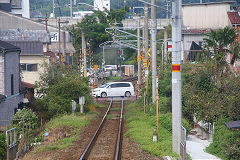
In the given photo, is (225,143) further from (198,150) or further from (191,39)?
(191,39)

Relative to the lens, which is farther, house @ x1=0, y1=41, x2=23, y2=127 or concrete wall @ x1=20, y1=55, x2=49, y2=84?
concrete wall @ x1=20, y1=55, x2=49, y2=84

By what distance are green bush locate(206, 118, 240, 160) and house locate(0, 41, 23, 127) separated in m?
10.6

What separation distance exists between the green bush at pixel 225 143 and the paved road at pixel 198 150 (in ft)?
1.51

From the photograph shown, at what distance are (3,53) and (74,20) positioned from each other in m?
59.9

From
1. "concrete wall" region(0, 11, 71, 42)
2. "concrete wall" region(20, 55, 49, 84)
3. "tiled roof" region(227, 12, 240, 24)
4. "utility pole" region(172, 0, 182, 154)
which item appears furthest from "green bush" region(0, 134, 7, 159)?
"concrete wall" region(0, 11, 71, 42)

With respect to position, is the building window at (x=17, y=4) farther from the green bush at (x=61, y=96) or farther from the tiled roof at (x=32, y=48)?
the green bush at (x=61, y=96)

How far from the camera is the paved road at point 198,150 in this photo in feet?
51.0

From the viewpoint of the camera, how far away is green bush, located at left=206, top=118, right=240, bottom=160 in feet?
52.3

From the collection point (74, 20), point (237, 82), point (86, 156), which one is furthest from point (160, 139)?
point (74, 20)

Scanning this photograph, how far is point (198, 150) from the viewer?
17.0 metres

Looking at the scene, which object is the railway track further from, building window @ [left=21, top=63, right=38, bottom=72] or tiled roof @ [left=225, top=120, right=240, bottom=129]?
building window @ [left=21, top=63, right=38, bottom=72]

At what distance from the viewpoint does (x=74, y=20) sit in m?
80.5

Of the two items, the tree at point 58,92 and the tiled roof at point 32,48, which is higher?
the tiled roof at point 32,48

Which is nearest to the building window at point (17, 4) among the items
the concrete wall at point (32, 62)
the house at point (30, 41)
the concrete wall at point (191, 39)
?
the house at point (30, 41)
